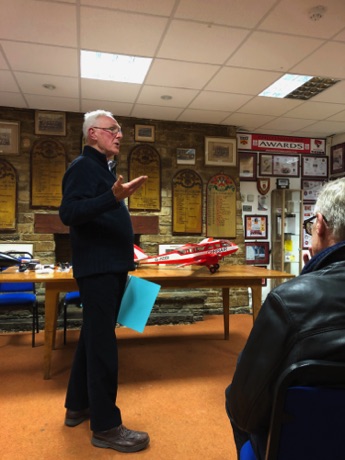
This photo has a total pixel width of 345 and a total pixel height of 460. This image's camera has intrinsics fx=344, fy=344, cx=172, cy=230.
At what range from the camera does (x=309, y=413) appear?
25.7 inches

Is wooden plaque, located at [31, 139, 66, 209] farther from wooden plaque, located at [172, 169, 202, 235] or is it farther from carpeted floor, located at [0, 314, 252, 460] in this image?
carpeted floor, located at [0, 314, 252, 460]

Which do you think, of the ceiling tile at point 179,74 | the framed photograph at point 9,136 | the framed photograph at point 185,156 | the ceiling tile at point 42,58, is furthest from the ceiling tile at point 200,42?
the framed photograph at point 9,136

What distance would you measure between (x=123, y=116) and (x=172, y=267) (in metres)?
2.59

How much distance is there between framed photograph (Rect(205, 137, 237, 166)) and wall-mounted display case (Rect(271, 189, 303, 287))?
101 cm

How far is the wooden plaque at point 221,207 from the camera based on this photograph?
4.91 meters

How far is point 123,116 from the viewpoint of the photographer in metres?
4.62

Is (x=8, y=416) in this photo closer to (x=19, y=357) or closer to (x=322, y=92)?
(x=19, y=357)

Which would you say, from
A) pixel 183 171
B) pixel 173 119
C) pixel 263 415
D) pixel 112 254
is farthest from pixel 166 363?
pixel 173 119

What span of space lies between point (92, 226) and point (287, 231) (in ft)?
14.8

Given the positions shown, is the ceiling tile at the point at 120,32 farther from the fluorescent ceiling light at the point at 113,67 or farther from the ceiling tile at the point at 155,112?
the ceiling tile at the point at 155,112

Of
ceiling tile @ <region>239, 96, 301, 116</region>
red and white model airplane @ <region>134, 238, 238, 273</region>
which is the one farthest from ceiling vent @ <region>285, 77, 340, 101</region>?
red and white model airplane @ <region>134, 238, 238, 273</region>

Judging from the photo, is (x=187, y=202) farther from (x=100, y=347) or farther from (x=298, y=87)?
(x=100, y=347)

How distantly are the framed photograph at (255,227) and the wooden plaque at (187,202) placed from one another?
973 mm

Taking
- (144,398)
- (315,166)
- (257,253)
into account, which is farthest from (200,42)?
(315,166)
